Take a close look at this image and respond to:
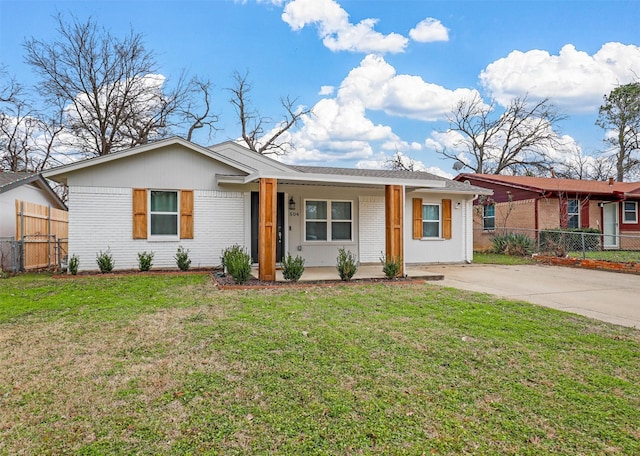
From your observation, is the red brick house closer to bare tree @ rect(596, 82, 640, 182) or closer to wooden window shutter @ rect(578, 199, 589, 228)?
wooden window shutter @ rect(578, 199, 589, 228)

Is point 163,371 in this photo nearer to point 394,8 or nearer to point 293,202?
point 293,202

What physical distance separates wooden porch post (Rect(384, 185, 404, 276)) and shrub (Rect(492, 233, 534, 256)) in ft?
26.3

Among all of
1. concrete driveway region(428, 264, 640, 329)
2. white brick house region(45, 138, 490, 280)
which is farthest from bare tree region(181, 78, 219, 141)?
concrete driveway region(428, 264, 640, 329)

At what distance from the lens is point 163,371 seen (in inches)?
132

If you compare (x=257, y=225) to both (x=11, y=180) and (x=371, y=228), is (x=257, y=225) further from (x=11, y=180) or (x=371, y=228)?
(x=11, y=180)

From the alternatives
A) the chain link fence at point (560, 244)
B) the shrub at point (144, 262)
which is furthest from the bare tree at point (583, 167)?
the shrub at point (144, 262)

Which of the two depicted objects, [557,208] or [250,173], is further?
[557,208]

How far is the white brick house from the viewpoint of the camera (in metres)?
9.09

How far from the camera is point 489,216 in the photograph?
63.6ft

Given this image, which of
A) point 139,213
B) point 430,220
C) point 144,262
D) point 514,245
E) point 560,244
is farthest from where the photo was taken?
point 514,245

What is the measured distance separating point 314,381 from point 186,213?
8.06 m

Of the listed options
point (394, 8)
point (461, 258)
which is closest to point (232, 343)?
point (461, 258)

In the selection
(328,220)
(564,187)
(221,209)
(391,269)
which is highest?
(564,187)

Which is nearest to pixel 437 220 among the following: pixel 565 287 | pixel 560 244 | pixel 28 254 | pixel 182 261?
pixel 560 244
